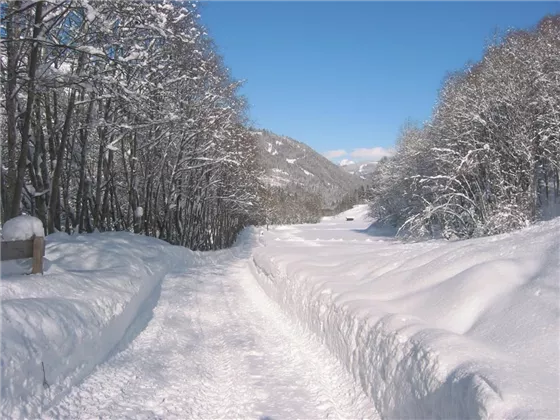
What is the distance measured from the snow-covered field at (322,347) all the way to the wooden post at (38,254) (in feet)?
0.87

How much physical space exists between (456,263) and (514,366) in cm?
283

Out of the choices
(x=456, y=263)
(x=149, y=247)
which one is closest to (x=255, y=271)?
(x=149, y=247)

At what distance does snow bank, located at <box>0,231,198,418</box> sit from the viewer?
3.79 meters

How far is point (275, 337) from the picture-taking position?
7391 mm

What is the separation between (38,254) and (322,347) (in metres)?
4.68

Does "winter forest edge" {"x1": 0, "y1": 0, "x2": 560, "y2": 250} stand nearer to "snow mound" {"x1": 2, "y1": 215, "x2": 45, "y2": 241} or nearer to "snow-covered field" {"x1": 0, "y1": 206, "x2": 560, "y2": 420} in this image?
"snow mound" {"x1": 2, "y1": 215, "x2": 45, "y2": 241}

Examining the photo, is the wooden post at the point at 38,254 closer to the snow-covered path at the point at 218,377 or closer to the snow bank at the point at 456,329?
the snow-covered path at the point at 218,377

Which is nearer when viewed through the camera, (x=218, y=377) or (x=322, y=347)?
(x=218, y=377)

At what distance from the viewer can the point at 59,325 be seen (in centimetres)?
475

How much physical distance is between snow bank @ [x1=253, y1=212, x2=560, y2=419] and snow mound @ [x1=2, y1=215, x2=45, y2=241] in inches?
189

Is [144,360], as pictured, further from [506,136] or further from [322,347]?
[506,136]

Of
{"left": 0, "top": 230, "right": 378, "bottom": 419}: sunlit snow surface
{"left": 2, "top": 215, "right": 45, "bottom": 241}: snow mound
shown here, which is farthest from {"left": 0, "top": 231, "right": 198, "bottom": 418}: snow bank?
{"left": 2, "top": 215, "right": 45, "bottom": 241}: snow mound

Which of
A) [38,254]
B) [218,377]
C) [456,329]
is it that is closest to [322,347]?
[218,377]

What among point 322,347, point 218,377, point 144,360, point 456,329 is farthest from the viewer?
point 322,347
